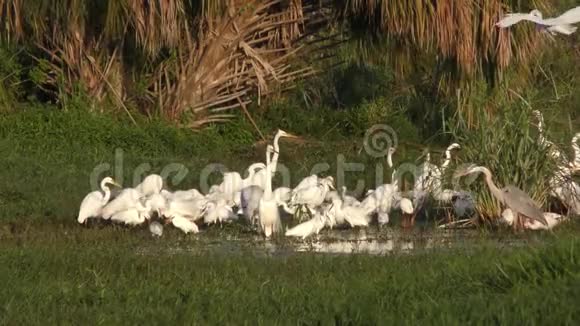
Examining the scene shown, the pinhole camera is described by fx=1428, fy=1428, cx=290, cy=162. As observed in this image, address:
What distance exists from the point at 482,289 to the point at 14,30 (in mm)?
8401

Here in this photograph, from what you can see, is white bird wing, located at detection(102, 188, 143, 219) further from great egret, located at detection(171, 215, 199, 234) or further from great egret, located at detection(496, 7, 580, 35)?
great egret, located at detection(496, 7, 580, 35)

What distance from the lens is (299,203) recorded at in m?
12.1

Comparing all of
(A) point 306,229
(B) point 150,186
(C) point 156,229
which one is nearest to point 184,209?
(C) point 156,229

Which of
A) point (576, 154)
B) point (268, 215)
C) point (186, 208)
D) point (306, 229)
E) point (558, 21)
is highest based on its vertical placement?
point (558, 21)

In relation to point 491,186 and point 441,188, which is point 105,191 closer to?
point 441,188

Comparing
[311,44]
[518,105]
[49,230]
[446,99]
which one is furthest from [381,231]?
[311,44]

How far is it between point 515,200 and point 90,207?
3.34 meters

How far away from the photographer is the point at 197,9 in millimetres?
15414

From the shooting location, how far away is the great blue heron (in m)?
10.9

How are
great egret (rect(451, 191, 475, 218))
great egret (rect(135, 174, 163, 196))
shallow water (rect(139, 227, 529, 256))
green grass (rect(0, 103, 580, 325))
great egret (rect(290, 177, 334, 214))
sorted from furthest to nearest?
great egret (rect(135, 174, 163, 196)) < great egret (rect(290, 177, 334, 214)) < great egret (rect(451, 191, 475, 218)) < shallow water (rect(139, 227, 529, 256)) < green grass (rect(0, 103, 580, 325))

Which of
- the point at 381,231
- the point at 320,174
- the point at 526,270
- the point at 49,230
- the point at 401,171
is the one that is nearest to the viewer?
the point at 526,270

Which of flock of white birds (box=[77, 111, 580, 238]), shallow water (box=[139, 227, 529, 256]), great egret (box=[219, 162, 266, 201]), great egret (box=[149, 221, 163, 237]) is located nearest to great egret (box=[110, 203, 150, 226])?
flock of white birds (box=[77, 111, 580, 238])

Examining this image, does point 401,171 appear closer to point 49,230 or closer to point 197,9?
point 197,9

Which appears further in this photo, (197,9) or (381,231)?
(197,9)
